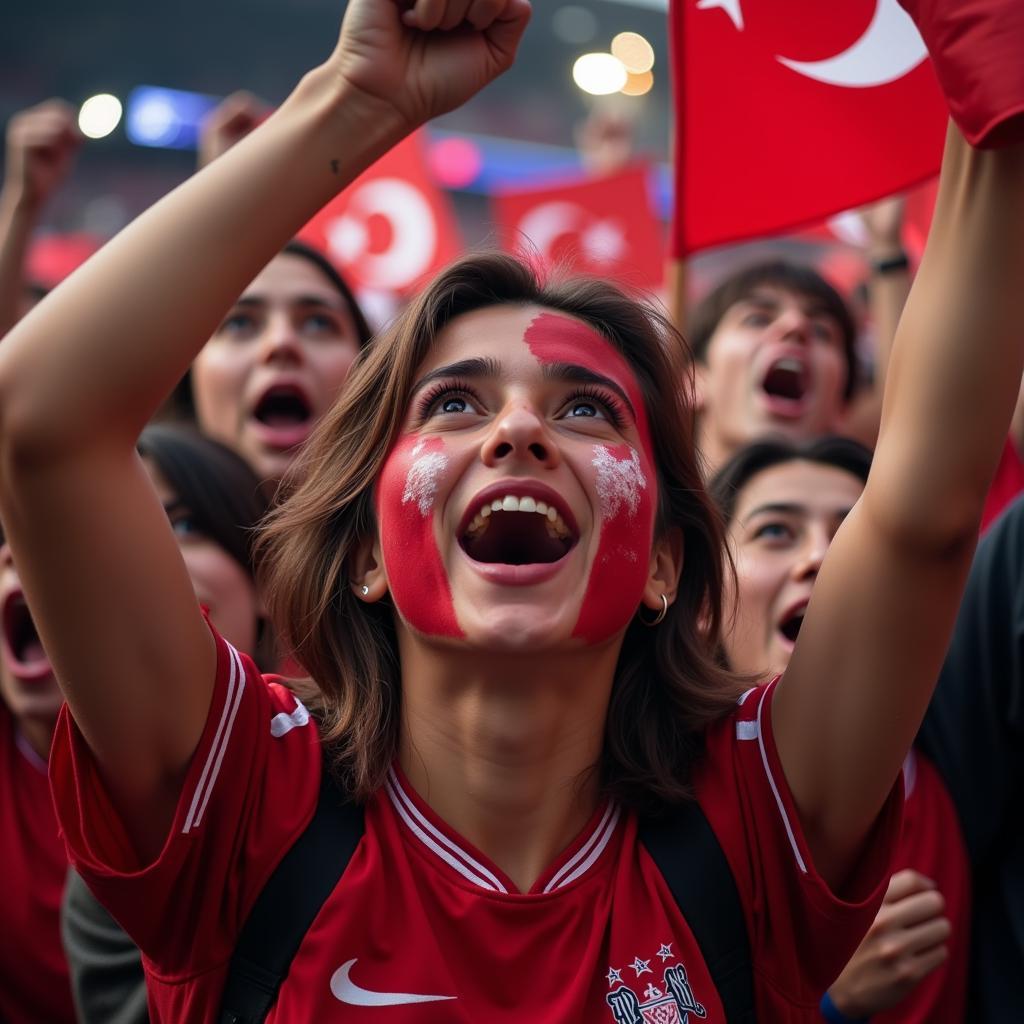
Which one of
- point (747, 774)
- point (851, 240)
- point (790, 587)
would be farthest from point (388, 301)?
point (747, 774)

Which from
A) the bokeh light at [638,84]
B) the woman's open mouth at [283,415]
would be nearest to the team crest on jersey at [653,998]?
the woman's open mouth at [283,415]

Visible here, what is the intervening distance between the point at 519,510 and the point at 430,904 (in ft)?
1.74

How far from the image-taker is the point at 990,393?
5.52ft

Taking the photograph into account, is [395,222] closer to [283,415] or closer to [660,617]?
[283,415]

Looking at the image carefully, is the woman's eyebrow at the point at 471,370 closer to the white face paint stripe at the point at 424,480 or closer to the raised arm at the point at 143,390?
the white face paint stripe at the point at 424,480

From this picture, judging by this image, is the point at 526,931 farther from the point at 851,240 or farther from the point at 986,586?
the point at 851,240

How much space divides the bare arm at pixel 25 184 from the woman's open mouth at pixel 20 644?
1104 millimetres

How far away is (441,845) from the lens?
193 cm

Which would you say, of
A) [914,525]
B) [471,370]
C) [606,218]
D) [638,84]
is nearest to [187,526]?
[471,370]

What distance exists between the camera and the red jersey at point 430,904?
5.76 ft

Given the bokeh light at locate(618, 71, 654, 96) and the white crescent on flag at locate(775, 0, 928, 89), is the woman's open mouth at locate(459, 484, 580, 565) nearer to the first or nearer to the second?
the white crescent on flag at locate(775, 0, 928, 89)

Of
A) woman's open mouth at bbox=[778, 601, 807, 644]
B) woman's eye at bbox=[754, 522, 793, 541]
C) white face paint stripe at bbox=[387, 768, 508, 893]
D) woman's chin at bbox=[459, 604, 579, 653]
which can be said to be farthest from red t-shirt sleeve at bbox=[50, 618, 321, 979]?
woman's eye at bbox=[754, 522, 793, 541]

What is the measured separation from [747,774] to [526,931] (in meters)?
0.37

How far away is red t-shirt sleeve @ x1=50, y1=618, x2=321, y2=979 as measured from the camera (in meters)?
1.73
